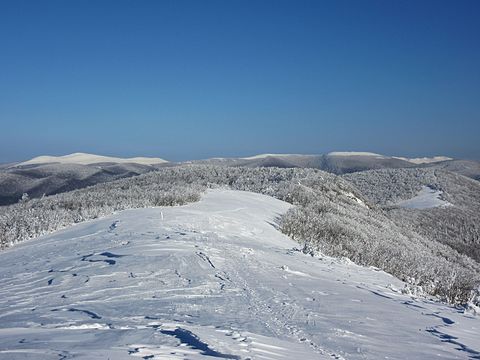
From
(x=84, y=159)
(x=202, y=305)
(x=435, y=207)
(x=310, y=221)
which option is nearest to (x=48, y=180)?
(x=435, y=207)

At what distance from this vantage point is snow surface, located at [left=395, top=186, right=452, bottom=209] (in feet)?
132

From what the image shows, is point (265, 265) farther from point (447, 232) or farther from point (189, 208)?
point (447, 232)

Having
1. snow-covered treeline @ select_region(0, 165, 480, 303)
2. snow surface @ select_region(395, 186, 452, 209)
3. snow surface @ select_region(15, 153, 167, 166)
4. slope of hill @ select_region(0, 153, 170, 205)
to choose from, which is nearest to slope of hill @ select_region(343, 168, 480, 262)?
snow surface @ select_region(395, 186, 452, 209)

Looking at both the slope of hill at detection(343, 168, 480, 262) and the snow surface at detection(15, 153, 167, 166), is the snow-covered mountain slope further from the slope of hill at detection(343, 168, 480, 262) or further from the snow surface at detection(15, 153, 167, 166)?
the snow surface at detection(15, 153, 167, 166)

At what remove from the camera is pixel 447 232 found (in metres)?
32.8

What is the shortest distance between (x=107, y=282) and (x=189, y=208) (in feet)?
25.5

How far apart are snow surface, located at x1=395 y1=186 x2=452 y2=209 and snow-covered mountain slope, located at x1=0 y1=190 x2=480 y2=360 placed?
33.1 m

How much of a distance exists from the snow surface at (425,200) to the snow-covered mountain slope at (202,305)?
33.1 metres

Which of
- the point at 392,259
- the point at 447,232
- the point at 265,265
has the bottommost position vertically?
the point at 447,232

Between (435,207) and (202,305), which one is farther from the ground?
(202,305)

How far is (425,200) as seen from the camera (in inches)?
1698

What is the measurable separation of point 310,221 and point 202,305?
11056 millimetres

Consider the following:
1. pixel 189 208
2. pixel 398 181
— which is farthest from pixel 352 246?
pixel 398 181

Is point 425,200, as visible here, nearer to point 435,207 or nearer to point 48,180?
point 435,207
